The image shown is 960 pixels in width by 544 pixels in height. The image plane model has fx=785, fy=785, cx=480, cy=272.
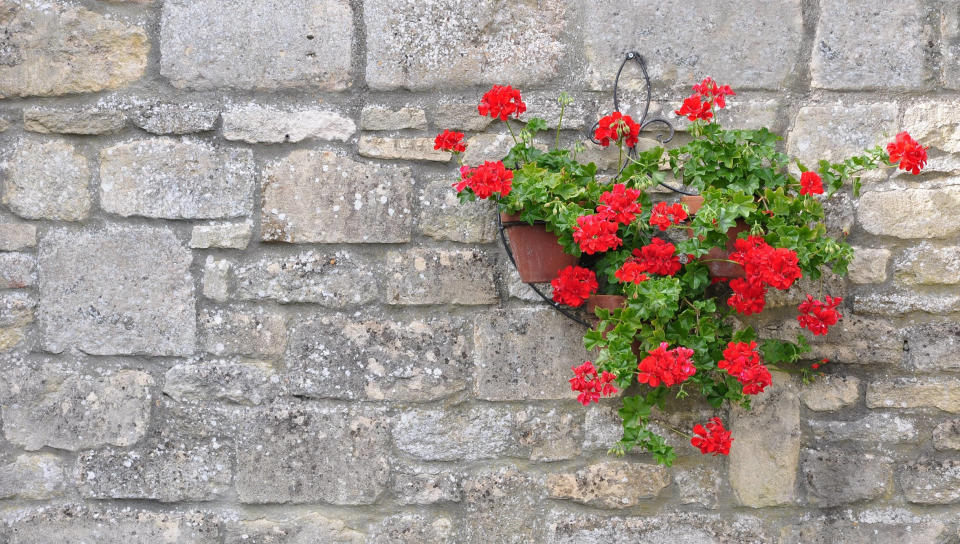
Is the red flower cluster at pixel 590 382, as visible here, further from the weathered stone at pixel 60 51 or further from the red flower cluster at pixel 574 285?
the weathered stone at pixel 60 51

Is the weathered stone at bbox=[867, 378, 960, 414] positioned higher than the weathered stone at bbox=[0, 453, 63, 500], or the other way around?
the weathered stone at bbox=[867, 378, 960, 414]

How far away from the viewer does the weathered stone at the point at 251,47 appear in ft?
7.47

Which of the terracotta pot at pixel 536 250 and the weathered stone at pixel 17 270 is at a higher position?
the terracotta pot at pixel 536 250

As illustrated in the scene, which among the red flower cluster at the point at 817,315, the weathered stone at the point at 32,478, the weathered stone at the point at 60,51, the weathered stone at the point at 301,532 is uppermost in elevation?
the weathered stone at the point at 60,51

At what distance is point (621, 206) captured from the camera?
6.23ft

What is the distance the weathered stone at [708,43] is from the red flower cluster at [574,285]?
0.59 metres

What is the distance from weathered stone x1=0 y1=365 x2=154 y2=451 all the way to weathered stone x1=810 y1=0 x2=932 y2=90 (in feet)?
7.13

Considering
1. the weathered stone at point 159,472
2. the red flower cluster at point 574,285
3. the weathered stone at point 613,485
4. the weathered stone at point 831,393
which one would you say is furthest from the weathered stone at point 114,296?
the weathered stone at point 831,393

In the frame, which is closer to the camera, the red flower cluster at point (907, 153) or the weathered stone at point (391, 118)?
the red flower cluster at point (907, 153)

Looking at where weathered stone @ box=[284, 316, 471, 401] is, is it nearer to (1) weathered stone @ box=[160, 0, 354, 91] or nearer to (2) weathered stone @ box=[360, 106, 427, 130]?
Answer: (2) weathered stone @ box=[360, 106, 427, 130]

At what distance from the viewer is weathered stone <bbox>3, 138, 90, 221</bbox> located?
2260mm

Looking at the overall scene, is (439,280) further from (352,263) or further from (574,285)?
→ (574,285)

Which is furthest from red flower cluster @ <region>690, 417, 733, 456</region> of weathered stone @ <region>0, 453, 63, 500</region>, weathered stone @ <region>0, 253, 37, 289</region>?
weathered stone @ <region>0, 253, 37, 289</region>

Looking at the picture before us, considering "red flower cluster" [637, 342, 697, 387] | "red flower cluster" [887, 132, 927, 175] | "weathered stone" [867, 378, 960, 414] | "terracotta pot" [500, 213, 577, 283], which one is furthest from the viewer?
"weathered stone" [867, 378, 960, 414]
